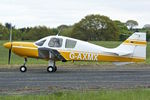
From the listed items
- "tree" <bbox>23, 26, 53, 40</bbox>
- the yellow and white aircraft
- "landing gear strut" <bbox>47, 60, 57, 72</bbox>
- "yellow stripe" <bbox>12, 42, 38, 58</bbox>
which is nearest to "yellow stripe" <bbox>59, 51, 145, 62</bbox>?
the yellow and white aircraft

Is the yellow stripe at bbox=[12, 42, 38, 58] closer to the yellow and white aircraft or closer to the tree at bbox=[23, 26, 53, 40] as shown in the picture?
the yellow and white aircraft

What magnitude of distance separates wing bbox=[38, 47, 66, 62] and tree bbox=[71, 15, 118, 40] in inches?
2823

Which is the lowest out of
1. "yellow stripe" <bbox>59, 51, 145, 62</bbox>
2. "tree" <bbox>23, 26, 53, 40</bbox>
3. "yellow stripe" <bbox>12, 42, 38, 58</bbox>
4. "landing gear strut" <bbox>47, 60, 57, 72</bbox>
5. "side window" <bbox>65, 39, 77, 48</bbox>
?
"landing gear strut" <bbox>47, 60, 57, 72</bbox>

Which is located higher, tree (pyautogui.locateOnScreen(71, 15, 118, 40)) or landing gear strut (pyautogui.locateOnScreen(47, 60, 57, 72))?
tree (pyautogui.locateOnScreen(71, 15, 118, 40))

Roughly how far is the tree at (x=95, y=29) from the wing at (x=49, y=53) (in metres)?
71.7

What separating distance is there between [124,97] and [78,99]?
4.09ft

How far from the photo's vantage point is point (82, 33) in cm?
9375

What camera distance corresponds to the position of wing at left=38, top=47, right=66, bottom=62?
19141 millimetres

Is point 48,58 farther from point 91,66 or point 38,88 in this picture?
point 38,88

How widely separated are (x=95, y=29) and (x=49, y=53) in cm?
8121

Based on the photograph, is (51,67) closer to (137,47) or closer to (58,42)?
(58,42)

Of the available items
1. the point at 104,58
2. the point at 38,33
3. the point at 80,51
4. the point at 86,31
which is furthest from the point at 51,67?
the point at 86,31

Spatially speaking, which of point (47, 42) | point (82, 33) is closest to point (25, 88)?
point (47, 42)

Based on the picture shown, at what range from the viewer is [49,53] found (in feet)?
63.2
